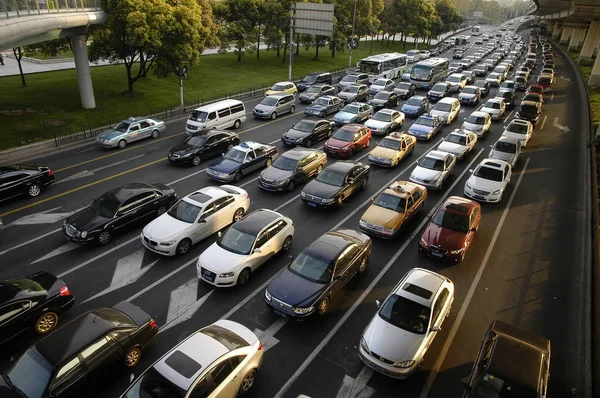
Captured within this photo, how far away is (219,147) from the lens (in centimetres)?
2383

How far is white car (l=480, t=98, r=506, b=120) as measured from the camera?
32.1m

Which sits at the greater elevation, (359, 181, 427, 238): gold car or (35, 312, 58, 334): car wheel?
A: (359, 181, 427, 238): gold car

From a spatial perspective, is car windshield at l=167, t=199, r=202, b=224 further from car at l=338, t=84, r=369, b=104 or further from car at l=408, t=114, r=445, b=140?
car at l=338, t=84, r=369, b=104

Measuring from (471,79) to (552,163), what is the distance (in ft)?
85.9

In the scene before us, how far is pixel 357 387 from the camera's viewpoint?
377 inches

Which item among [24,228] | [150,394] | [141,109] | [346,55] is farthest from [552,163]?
[346,55]

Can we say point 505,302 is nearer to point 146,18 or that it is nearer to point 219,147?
point 219,147

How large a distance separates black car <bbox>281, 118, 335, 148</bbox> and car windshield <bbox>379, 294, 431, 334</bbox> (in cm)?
1597

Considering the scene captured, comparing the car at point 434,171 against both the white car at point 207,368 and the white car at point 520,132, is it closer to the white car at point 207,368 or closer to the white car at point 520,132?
the white car at point 520,132

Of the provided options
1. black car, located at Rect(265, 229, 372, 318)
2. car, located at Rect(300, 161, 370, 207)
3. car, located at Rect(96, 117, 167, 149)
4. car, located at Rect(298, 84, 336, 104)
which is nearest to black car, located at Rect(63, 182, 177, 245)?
car, located at Rect(300, 161, 370, 207)

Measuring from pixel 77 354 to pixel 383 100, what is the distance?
1244 inches

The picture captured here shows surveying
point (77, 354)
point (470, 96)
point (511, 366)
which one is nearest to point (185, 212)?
point (77, 354)

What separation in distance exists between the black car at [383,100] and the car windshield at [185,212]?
77.8ft

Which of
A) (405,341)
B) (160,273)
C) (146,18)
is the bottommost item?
(160,273)
